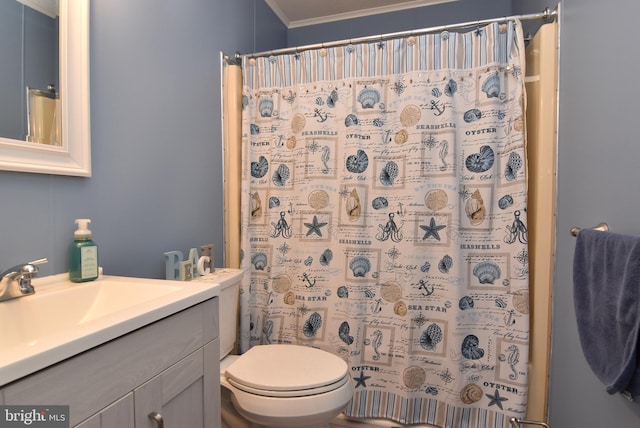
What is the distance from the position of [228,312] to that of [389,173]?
99cm

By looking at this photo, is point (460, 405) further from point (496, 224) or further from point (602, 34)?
point (602, 34)

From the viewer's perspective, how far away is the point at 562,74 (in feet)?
4.56

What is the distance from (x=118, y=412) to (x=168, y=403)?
0.48 ft

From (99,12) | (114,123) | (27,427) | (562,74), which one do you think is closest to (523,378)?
(562,74)

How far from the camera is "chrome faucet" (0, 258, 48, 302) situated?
80cm

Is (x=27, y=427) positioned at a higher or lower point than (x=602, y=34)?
lower

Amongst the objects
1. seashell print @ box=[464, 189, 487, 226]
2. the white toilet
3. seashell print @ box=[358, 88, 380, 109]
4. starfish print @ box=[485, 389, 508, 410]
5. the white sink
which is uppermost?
seashell print @ box=[358, 88, 380, 109]

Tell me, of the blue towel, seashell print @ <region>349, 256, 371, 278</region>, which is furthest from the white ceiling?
the blue towel

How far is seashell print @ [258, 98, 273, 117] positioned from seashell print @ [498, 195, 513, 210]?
1.22m

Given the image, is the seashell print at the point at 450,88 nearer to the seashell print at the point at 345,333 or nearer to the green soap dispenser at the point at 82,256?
the seashell print at the point at 345,333

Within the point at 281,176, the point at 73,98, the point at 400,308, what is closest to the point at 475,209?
the point at 400,308

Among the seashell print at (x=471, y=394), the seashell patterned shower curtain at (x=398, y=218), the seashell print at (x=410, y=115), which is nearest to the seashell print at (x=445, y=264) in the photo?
the seashell patterned shower curtain at (x=398, y=218)

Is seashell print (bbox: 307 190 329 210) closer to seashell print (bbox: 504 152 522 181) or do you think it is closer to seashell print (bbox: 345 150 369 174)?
seashell print (bbox: 345 150 369 174)

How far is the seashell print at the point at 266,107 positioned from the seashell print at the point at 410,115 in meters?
0.70
